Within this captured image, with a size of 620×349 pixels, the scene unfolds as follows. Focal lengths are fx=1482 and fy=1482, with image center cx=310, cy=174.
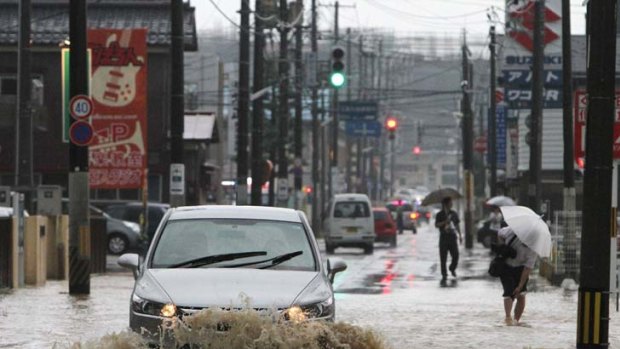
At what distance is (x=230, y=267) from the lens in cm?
1312

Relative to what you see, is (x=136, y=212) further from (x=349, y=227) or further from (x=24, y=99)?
(x=24, y=99)

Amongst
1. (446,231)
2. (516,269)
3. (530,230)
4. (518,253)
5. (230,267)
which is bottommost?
(446,231)

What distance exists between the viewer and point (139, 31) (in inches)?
1502

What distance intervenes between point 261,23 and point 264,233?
30897mm

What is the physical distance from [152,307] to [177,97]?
19110 mm

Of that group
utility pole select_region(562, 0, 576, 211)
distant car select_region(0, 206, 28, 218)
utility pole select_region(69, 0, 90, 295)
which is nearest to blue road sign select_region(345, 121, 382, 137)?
utility pole select_region(562, 0, 576, 211)

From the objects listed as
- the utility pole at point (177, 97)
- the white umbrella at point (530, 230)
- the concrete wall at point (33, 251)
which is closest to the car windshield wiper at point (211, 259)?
the white umbrella at point (530, 230)

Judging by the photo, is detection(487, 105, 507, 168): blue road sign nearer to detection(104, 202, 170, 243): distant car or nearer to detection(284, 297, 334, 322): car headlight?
detection(104, 202, 170, 243): distant car

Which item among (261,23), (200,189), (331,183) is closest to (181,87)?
(261,23)

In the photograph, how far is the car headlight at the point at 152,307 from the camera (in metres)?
11.9

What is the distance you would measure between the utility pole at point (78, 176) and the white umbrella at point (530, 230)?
7351 mm

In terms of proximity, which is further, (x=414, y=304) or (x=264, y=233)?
(x=414, y=304)

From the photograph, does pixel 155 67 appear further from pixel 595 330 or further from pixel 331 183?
pixel 595 330

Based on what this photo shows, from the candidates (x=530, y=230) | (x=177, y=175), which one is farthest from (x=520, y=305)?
(x=177, y=175)
